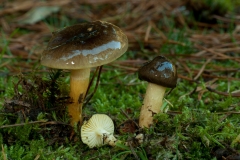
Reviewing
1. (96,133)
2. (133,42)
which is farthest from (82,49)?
(133,42)

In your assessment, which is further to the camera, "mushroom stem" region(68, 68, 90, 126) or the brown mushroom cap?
"mushroom stem" region(68, 68, 90, 126)

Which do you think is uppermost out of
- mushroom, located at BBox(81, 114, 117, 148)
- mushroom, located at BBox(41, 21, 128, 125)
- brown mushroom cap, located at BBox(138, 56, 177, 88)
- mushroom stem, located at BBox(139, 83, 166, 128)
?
mushroom, located at BBox(41, 21, 128, 125)

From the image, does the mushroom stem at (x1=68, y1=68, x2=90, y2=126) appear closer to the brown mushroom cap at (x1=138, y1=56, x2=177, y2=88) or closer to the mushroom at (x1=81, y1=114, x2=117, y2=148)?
the mushroom at (x1=81, y1=114, x2=117, y2=148)

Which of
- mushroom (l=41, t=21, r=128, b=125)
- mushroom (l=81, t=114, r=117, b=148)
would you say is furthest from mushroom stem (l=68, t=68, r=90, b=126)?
mushroom (l=81, t=114, r=117, b=148)

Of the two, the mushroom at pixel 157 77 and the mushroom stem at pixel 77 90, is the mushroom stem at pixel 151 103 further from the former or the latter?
the mushroom stem at pixel 77 90

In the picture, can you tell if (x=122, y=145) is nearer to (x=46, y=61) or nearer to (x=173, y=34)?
(x=46, y=61)

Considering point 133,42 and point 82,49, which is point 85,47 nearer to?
point 82,49

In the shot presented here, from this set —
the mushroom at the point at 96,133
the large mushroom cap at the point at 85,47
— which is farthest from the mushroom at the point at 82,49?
the mushroom at the point at 96,133
